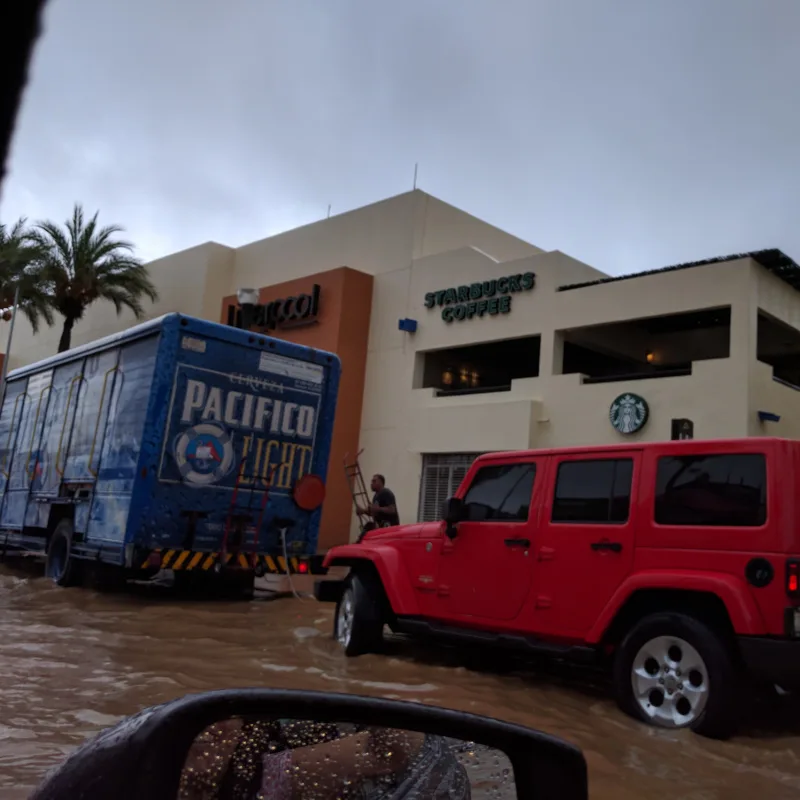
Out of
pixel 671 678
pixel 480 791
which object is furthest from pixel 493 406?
pixel 480 791

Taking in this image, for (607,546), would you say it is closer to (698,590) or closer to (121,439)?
(698,590)

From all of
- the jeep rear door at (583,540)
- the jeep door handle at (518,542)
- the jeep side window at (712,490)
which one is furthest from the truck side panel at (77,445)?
the jeep side window at (712,490)

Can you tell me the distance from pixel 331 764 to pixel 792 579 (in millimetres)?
4276

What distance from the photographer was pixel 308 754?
177cm

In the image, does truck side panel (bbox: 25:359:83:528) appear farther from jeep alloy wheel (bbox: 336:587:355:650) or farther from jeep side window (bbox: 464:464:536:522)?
jeep side window (bbox: 464:464:536:522)

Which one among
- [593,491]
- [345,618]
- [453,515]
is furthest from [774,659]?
A: [345,618]

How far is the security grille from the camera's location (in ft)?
63.8

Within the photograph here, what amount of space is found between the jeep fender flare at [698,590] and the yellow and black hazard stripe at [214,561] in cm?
570

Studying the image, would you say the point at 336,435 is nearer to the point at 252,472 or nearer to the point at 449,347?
the point at 449,347

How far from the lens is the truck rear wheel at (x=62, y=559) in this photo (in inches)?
443

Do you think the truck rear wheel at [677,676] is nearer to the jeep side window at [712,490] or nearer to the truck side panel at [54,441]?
the jeep side window at [712,490]

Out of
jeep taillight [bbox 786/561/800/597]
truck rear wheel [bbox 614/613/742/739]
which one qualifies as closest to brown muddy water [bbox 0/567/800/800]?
truck rear wheel [bbox 614/613/742/739]

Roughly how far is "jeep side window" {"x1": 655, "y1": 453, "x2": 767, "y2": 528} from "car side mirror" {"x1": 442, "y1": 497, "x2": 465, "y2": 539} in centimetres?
170

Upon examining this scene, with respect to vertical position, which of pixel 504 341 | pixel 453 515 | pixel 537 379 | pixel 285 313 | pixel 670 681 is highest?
pixel 285 313
